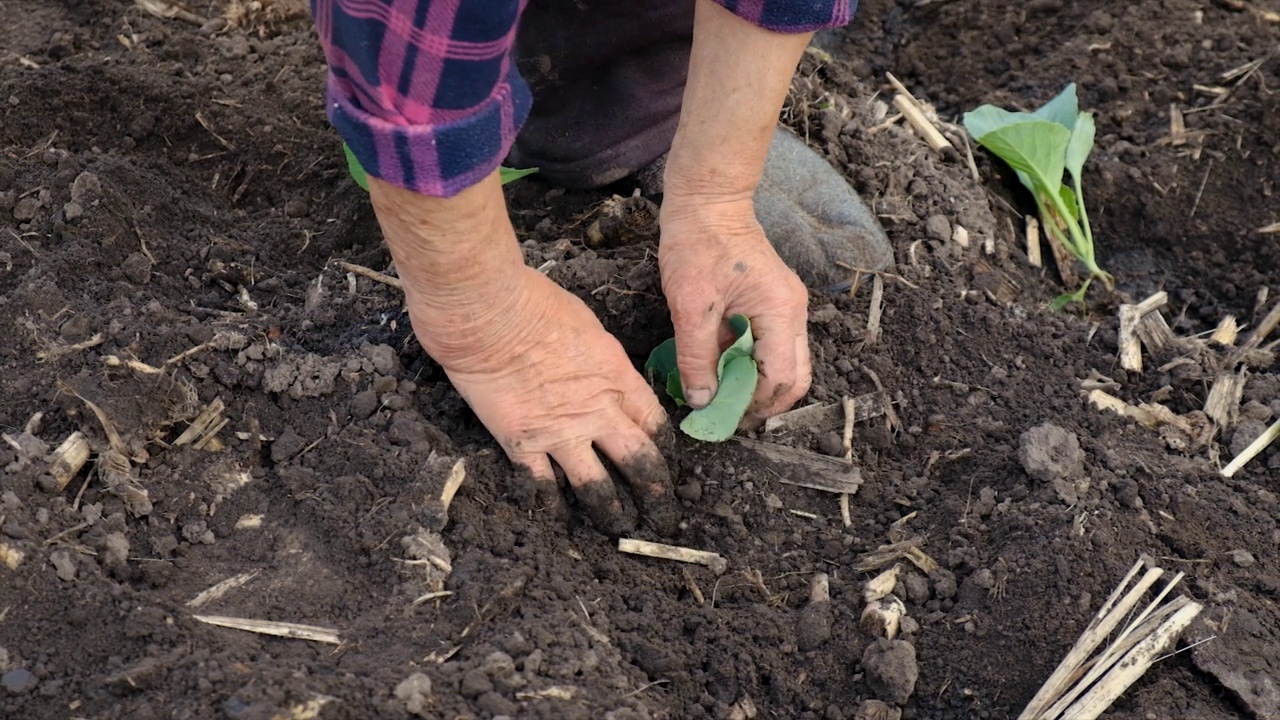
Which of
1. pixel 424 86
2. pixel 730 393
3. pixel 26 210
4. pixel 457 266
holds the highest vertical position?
pixel 424 86

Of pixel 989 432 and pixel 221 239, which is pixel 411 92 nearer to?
pixel 221 239

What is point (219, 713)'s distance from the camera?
4.75 ft

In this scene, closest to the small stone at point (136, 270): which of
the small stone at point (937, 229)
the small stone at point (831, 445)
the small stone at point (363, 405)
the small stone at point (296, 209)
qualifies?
the small stone at point (296, 209)

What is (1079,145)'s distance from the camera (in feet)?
9.08

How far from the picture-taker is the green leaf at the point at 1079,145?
2.76 metres

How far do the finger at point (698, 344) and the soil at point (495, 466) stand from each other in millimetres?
135

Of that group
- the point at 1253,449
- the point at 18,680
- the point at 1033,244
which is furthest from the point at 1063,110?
the point at 18,680

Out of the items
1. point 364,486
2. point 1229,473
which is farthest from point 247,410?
point 1229,473

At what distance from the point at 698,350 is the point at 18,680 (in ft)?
3.75

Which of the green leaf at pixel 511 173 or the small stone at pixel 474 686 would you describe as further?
the green leaf at pixel 511 173

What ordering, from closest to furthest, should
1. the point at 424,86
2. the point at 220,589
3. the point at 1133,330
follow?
1. the point at 424,86
2. the point at 220,589
3. the point at 1133,330

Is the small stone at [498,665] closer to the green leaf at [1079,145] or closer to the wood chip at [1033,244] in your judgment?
the wood chip at [1033,244]

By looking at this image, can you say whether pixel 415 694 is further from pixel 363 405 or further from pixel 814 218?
pixel 814 218

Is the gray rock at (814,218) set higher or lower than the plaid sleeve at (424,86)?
lower
